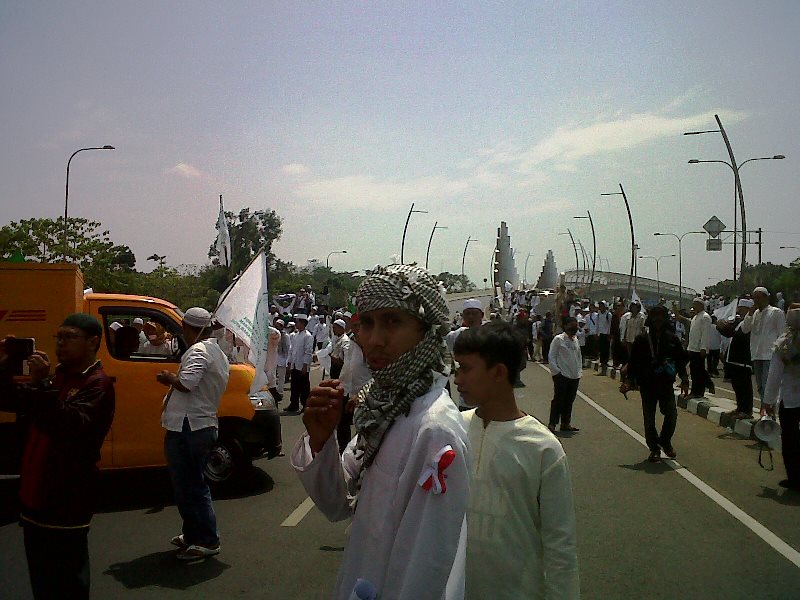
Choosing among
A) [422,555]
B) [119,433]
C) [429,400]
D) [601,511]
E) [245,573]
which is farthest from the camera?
[119,433]

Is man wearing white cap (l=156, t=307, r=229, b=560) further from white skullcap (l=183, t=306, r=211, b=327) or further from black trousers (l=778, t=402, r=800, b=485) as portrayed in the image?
black trousers (l=778, t=402, r=800, b=485)

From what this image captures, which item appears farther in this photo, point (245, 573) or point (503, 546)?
point (245, 573)

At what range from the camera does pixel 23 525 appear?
3.73 m

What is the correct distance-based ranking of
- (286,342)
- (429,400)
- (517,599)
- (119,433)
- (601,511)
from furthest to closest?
1. (286,342)
2. (119,433)
3. (601,511)
4. (517,599)
5. (429,400)

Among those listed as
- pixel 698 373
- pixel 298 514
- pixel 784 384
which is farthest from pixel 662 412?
pixel 698 373

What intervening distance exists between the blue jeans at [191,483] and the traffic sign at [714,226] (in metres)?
25.9

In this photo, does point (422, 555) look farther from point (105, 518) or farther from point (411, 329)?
point (105, 518)

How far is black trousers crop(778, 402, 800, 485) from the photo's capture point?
310 inches

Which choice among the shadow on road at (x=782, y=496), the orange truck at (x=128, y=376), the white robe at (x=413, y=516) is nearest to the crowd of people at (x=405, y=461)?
the white robe at (x=413, y=516)

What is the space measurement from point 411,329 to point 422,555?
25.0 inches

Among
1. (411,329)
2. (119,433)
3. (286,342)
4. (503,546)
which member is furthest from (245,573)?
(286,342)

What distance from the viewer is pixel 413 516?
1990 mm

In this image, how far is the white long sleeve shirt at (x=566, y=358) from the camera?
1148 centimetres

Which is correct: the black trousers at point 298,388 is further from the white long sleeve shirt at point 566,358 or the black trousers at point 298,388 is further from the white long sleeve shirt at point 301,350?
the white long sleeve shirt at point 566,358
